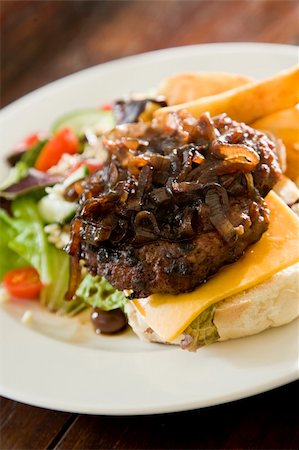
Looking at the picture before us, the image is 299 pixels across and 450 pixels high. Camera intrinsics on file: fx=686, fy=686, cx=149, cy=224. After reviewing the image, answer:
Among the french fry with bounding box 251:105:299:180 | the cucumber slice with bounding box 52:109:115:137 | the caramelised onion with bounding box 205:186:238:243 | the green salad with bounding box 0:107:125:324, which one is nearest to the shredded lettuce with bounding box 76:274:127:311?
the green salad with bounding box 0:107:125:324

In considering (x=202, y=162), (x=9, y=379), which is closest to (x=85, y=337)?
(x=9, y=379)

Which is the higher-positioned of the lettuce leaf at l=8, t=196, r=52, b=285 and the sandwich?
the sandwich

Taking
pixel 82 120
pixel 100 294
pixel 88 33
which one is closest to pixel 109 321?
pixel 100 294

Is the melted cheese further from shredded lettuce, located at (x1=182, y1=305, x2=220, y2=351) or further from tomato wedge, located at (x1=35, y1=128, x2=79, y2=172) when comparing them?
tomato wedge, located at (x1=35, y1=128, x2=79, y2=172)

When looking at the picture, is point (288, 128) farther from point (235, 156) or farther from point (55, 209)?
point (55, 209)

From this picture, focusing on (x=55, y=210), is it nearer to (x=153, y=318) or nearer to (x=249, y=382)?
(x=153, y=318)

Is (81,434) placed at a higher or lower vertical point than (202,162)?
lower

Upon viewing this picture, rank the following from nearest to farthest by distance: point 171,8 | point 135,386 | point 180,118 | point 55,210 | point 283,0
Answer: point 135,386 → point 180,118 → point 55,210 → point 283,0 → point 171,8
